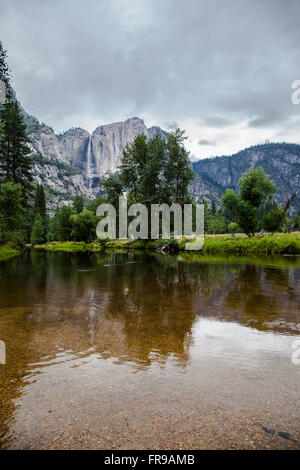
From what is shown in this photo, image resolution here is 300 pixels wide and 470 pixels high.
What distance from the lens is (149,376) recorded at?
4.12 metres

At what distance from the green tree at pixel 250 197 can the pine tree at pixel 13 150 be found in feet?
116

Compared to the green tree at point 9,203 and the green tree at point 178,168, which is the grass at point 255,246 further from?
the green tree at point 9,203

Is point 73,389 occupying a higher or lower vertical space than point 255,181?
lower

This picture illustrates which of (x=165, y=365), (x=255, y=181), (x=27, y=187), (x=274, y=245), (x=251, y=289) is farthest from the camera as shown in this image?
(x=255, y=181)

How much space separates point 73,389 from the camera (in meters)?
3.78

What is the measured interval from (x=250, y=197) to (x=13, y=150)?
136ft

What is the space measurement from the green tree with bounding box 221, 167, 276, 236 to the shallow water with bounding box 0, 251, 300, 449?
41.3 m

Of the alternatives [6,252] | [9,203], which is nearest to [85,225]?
[6,252]

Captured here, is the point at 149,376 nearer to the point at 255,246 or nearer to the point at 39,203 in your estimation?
the point at 255,246

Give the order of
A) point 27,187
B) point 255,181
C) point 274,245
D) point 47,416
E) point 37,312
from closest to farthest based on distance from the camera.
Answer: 1. point 47,416
2. point 37,312
3. point 274,245
4. point 27,187
5. point 255,181

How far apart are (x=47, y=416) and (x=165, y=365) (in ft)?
6.72

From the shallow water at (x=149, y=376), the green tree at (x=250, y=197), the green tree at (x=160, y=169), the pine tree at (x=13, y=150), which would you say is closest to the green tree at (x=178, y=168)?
the green tree at (x=160, y=169)
